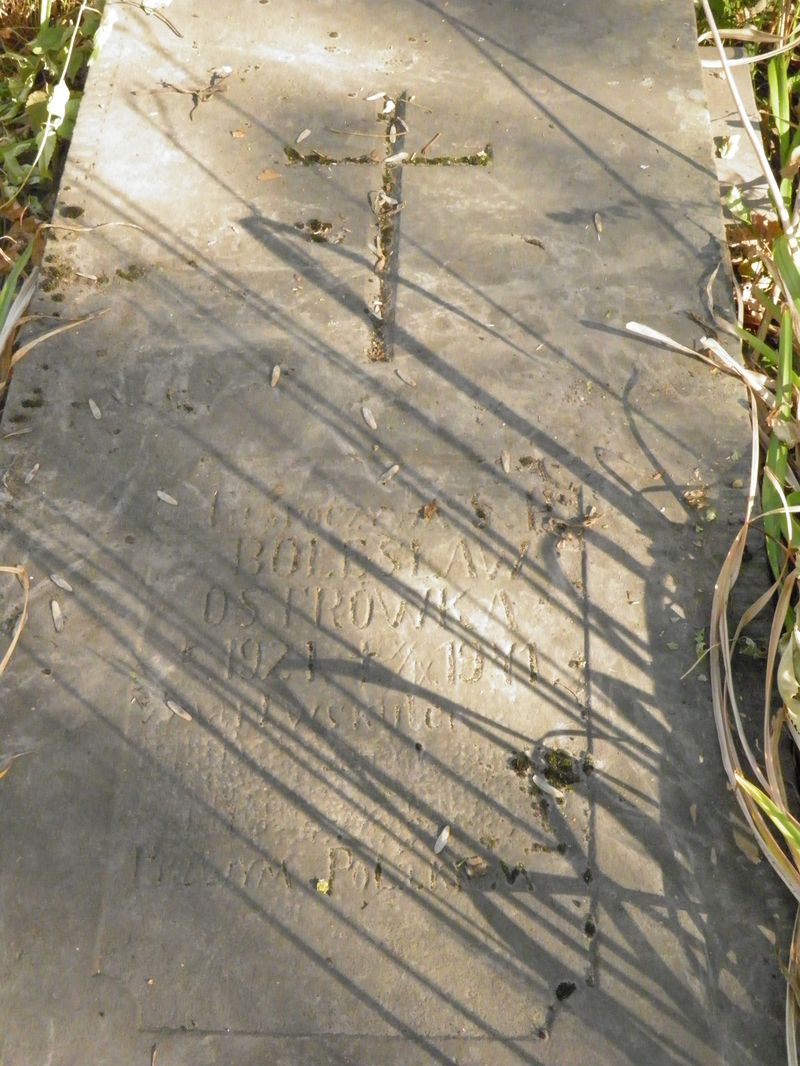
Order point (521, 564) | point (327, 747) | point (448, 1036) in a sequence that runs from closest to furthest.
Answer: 1. point (448, 1036)
2. point (327, 747)
3. point (521, 564)

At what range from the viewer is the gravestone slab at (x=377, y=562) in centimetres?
221

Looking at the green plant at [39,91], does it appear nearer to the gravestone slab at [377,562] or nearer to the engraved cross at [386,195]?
the gravestone slab at [377,562]

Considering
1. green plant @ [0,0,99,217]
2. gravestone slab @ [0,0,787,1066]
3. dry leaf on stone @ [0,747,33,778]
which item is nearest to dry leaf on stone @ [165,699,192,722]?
gravestone slab @ [0,0,787,1066]

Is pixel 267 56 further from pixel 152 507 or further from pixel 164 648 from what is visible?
pixel 164 648

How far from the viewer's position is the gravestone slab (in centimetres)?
221

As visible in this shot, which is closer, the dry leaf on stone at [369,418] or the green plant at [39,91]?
the dry leaf on stone at [369,418]

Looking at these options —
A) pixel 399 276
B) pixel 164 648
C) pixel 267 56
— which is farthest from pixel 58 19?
pixel 164 648

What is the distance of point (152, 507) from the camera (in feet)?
8.71

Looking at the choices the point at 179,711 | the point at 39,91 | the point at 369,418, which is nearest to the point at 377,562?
the point at 369,418

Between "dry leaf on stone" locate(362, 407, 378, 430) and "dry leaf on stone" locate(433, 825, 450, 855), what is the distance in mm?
1113

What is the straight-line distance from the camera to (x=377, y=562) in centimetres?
260

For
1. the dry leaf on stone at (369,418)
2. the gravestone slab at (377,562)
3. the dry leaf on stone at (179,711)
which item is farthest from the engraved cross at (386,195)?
the dry leaf on stone at (179,711)

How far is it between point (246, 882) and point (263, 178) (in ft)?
6.99

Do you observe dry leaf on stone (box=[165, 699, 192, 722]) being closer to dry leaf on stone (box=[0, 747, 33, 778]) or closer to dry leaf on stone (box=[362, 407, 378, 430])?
dry leaf on stone (box=[0, 747, 33, 778])
